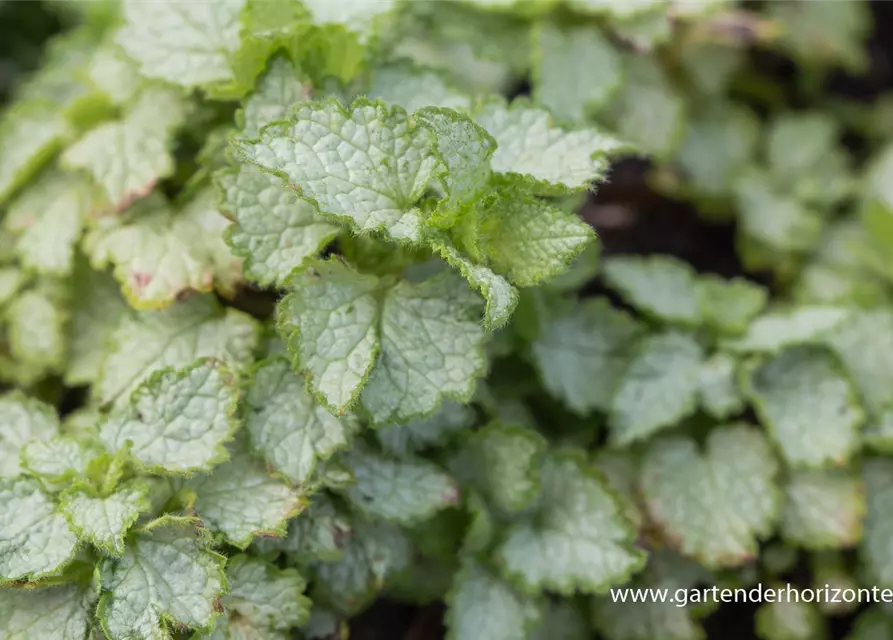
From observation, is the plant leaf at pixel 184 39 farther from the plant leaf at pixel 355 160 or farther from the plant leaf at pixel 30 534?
the plant leaf at pixel 30 534

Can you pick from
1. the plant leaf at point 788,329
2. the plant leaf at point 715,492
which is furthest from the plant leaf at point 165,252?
the plant leaf at point 788,329

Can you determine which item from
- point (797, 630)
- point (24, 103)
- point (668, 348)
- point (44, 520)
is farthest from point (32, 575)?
point (797, 630)

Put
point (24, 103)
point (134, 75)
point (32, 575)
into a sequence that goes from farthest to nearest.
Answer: point (24, 103) → point (134, 75) → point (32, 575)

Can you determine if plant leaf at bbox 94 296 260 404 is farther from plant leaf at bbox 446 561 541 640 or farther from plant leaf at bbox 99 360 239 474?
plant leaf at bbox 446 561 541 640

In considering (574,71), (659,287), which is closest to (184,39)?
(574,71)

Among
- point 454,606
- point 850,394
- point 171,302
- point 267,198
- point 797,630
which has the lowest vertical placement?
point 797,630

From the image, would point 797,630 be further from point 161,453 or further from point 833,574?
point 161,453

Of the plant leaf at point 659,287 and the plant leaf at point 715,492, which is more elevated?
the plant leaf at point 659,287

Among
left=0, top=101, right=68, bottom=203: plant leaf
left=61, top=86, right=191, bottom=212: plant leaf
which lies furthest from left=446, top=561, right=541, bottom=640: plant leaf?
left=0, top=101, right=68, bottom=203: plant leaf

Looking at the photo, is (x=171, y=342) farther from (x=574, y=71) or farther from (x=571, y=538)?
(x=574, y=71)
